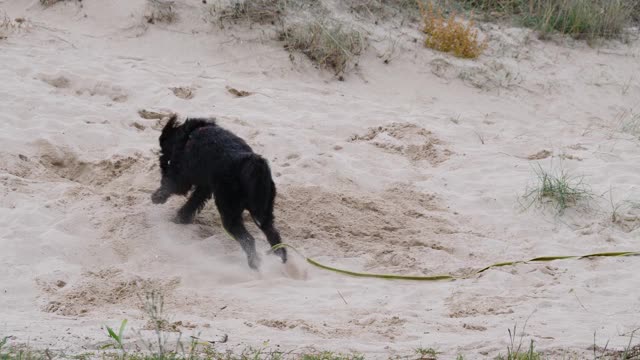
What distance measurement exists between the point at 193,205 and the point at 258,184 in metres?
0.83

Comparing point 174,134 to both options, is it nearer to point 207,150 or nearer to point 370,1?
point 207,150

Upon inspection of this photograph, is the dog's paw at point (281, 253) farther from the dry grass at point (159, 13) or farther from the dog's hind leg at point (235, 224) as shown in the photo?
the dry grass at point (159, 13)

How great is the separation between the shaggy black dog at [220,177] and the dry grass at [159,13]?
347 cm

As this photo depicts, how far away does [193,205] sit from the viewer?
19.3 feet

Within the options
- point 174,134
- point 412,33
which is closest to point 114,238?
point 174,134

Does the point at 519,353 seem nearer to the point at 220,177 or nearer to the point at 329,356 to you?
the point at 329,356

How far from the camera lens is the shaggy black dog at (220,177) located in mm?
5277

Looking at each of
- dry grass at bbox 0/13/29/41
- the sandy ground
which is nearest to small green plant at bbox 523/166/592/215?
the sandy ground

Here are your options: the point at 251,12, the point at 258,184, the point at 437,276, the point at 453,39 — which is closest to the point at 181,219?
the point at 258,184

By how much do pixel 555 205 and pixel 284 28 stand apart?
159 inches

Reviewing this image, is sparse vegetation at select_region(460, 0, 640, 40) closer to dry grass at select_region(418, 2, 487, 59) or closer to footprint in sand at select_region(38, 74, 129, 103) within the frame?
dry grass at select_region(418, 2, 487, 59)

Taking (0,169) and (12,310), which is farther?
(0,169)

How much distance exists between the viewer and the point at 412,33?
996cm

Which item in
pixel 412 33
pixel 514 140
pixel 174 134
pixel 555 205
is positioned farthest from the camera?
pixel 412 33
